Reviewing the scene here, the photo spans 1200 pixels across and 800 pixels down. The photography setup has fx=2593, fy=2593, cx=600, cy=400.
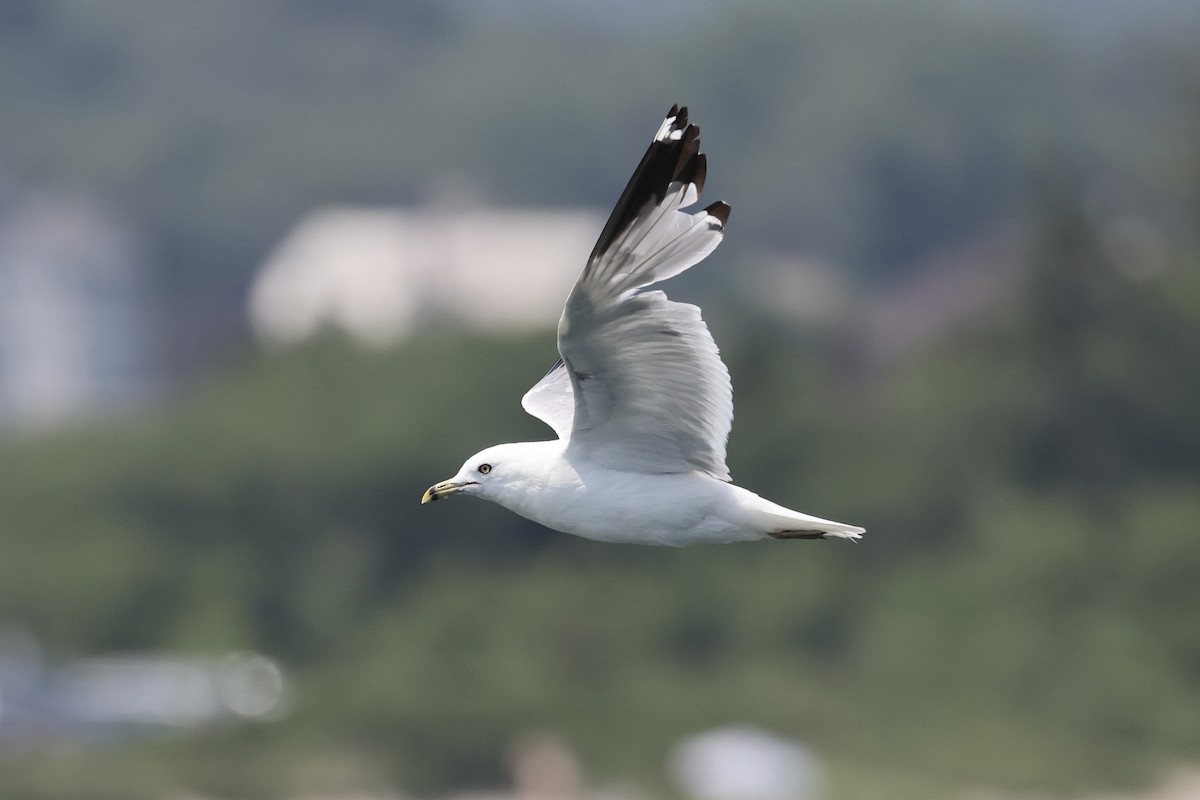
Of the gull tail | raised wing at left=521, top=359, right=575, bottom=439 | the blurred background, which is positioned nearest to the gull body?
the gull tail

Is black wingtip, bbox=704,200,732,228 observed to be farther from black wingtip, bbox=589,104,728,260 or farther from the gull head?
the gull head

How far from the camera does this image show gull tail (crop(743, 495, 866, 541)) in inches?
448

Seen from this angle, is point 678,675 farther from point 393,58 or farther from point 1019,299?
point 393,58

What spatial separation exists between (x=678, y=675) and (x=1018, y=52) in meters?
71.1

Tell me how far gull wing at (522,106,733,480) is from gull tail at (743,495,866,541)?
1.12 ft

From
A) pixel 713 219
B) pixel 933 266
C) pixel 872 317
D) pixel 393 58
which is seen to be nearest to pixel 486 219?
pixel 933 266

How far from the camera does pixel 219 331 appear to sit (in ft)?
263

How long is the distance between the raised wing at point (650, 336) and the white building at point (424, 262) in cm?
5278

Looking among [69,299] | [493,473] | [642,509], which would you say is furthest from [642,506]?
[69,299]

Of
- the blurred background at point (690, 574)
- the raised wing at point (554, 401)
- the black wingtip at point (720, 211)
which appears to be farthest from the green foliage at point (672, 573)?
the black wingtip at point (720, 211)

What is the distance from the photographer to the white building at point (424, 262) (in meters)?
70.6

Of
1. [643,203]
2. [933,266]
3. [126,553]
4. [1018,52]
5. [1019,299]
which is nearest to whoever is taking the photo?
[643,203]

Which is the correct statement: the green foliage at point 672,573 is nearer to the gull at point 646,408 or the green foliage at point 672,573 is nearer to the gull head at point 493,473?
the gull head at point 493,473

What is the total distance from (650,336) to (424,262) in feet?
213
